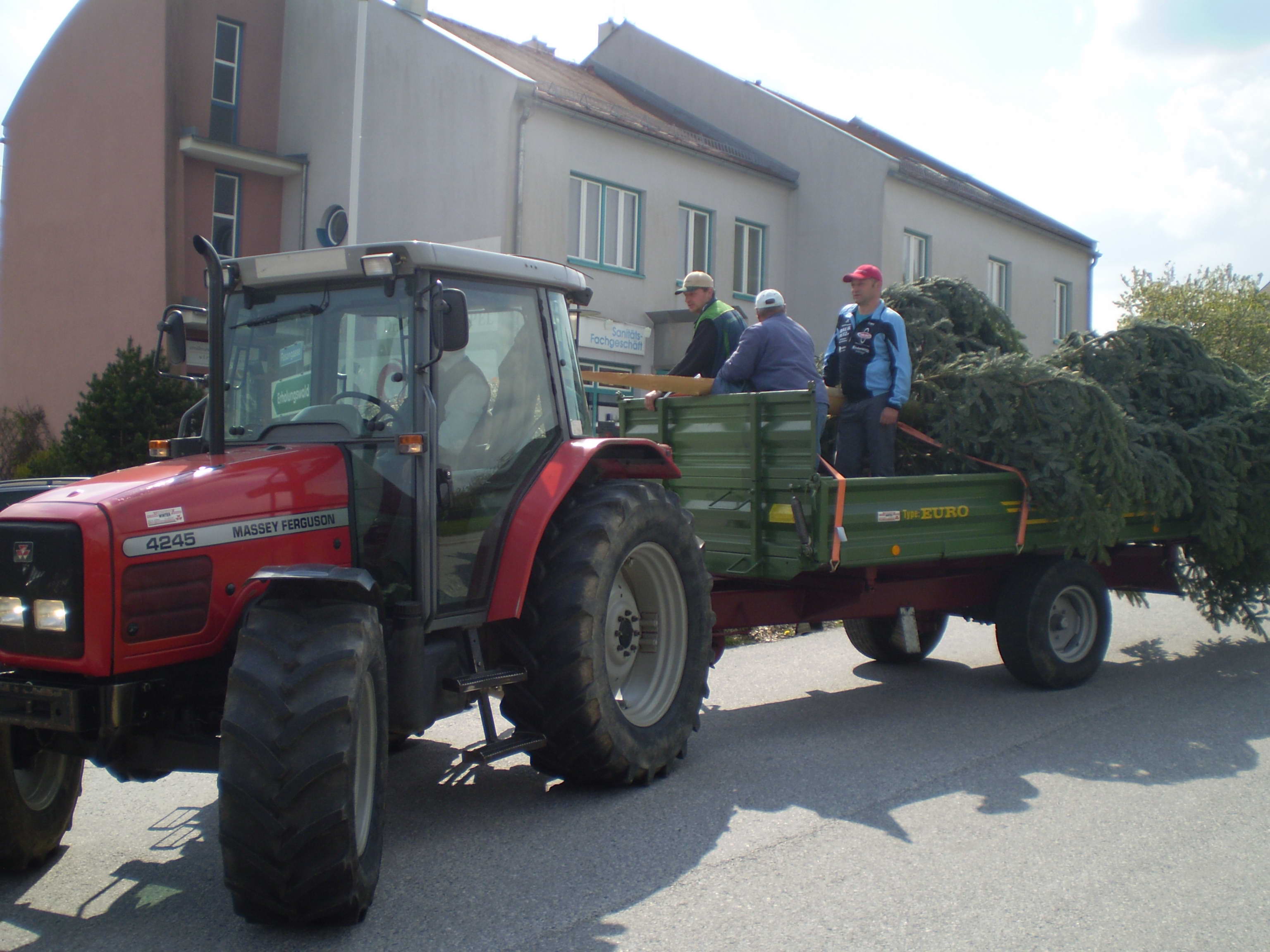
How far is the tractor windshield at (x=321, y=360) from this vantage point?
4387mm

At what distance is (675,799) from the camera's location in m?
4.93

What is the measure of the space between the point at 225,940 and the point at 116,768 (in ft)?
2.28

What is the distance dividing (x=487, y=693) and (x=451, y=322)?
1494 millimetres

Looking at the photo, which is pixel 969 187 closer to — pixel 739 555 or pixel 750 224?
pixel 750 224

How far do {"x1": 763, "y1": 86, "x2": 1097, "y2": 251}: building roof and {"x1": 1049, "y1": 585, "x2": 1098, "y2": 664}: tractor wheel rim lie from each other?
605 inches

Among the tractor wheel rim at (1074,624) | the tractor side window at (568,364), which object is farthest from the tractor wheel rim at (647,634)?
the tractor wheel rim at (1074,624)

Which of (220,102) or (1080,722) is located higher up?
(220,102)

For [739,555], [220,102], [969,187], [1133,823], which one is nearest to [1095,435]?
[739,555]

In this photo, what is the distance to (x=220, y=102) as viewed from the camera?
19094mm

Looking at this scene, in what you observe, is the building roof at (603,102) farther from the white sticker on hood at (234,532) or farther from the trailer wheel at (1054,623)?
the white sticker on hood at (234,532)

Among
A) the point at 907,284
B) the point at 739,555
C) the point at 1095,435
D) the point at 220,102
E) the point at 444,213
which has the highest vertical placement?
the point at 220,102

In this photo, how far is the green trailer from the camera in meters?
6.07

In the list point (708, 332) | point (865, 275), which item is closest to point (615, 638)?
point (708, 332)

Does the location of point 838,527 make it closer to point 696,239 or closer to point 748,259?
point 696,239
